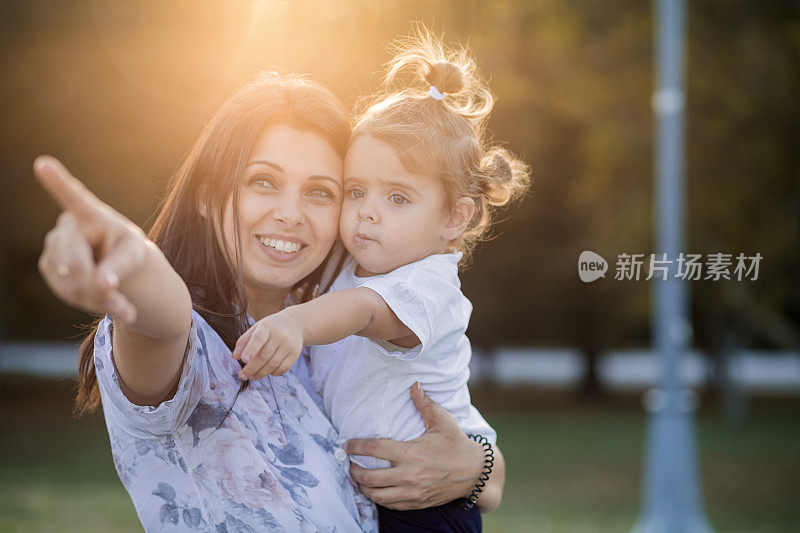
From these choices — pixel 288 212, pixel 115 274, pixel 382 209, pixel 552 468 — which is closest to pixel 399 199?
pixel 382 209

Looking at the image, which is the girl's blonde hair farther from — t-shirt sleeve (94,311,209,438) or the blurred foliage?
the blurred foliage

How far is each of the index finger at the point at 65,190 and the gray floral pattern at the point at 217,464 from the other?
0.70 meters

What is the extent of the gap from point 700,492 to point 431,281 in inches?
434

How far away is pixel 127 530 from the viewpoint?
8.44m

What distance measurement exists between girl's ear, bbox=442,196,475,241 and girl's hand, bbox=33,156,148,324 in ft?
4.48

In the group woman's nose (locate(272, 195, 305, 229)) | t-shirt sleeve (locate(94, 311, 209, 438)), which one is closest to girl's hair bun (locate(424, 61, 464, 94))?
woman's nose (locate(272, 195, 305, 229))

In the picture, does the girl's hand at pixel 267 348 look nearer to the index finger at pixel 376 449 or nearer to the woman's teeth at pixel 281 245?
the woman's teeth at pixel 281 245

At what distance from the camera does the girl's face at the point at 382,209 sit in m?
2.45

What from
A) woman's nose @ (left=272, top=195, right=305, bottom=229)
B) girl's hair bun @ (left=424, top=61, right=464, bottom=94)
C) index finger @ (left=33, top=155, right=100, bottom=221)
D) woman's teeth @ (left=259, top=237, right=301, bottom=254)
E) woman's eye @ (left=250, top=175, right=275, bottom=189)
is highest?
girl's hair bun @ (left=424, top=61, right=464, bottom=94)

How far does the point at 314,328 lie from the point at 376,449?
63 centimetres

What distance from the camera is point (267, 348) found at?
5.68 feet

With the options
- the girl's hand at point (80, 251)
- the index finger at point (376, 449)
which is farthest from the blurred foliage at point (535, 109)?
the girl's hand at point (80, 251)

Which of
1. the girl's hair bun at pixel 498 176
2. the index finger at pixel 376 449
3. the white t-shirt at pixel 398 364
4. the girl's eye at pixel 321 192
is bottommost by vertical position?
the index finger at pixel 376 449

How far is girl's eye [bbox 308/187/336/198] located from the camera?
2.40 meters
